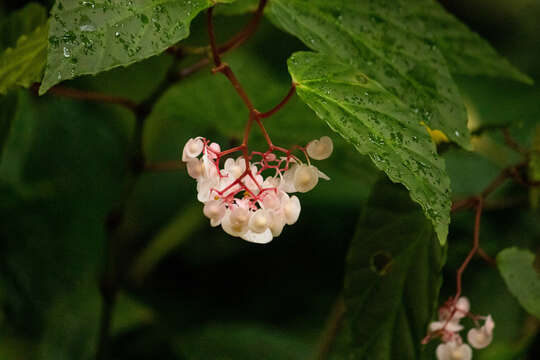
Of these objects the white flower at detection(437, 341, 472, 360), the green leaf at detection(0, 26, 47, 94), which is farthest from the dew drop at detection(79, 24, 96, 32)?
the white flower at detection(437, 341, 472, 360)

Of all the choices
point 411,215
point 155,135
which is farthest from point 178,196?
point 411,215

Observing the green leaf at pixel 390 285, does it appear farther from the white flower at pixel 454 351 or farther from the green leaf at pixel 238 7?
the green leaf at pixel 238 7

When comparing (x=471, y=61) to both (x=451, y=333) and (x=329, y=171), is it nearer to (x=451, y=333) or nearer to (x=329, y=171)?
(x=451, y=333)

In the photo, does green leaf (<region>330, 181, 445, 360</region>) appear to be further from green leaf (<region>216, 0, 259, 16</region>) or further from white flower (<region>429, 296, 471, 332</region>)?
green leaf (<region>216, 0, 259, 16</region>)

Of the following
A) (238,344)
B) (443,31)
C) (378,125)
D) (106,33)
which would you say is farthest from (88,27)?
(238,344)

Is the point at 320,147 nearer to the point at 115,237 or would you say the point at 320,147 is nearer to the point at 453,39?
the point at 453,39
